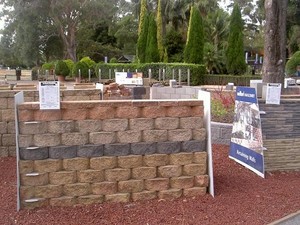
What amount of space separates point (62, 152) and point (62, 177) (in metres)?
0.28

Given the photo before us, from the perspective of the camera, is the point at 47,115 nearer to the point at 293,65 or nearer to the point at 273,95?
the point at 273,95

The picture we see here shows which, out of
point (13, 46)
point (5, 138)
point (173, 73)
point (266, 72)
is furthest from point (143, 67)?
point (13, 46)

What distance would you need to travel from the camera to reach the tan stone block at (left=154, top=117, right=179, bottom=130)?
4.80 metres

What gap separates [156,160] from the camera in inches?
189

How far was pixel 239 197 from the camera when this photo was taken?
5082mm

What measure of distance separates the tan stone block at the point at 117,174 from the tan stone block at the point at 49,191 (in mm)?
554

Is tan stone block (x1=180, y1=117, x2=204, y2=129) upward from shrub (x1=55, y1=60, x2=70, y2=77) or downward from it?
downward

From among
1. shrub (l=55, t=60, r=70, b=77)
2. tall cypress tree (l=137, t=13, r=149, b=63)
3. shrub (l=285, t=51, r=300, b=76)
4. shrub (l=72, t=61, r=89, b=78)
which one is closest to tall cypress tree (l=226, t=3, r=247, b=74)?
shrub (l=285, t=51, r=300, b=76)

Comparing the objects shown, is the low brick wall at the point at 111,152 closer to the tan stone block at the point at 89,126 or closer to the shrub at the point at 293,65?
the tan stone block at the point at 89,126

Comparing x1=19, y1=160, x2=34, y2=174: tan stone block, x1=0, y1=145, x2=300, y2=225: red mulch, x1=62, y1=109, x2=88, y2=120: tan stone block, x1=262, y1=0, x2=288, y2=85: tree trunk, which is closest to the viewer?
x1=0, y1=145, x2=300, y2=225: red mulch

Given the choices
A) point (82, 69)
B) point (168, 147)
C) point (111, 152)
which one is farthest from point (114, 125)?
point (82, 69)

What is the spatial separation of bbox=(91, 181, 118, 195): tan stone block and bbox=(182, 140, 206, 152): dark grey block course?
3.14 ft

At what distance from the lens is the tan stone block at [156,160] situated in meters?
4.78

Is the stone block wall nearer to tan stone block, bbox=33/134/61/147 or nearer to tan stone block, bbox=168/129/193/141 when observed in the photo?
tan stone block, bbox=33/134/61/147
